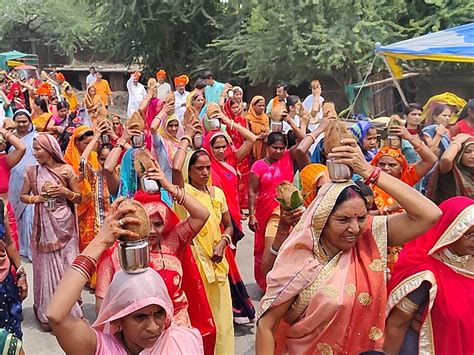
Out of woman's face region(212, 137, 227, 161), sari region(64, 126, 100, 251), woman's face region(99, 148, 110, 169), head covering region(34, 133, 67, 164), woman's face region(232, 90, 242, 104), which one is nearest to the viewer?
head covering region(34, 133, 67, 164)

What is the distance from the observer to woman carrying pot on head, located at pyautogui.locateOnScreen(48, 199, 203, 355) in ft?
7.18

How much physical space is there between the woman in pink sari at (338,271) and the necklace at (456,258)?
284 millimetres

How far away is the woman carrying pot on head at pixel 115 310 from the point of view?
7.18 feet

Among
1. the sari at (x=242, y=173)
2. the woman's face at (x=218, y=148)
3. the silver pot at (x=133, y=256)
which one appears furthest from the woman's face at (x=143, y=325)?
the sari at (x=242, y=173)

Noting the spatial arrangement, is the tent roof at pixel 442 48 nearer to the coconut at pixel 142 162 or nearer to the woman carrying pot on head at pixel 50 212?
the woman carrying pot on head at pixel 50 212

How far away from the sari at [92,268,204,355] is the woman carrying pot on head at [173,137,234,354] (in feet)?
5.56

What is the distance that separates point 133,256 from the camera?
7.34 ft

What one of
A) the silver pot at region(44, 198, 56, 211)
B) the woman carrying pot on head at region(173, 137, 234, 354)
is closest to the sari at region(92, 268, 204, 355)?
the woman carrying pot on head at region(173, 137, 234, 354)

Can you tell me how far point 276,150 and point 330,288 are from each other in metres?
3.13

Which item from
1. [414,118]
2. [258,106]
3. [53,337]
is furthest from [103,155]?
[258,106]

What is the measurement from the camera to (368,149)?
5.73 m

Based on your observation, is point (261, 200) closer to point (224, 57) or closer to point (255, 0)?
point (255, 0)

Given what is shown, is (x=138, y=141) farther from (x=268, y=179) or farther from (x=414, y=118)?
Result: (x=414, y=118)

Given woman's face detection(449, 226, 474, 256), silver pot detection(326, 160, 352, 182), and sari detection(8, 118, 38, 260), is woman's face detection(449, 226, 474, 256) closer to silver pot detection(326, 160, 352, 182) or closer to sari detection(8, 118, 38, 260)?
silver pot detection(326, 160, 352, 182)
